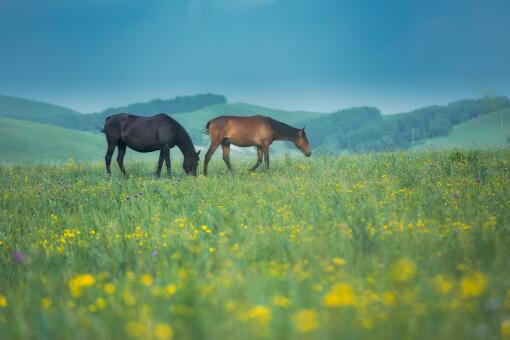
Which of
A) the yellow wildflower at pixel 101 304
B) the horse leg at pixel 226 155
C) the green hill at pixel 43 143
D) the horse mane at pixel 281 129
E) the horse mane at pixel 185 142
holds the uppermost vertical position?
the green hill at pixel 43 143

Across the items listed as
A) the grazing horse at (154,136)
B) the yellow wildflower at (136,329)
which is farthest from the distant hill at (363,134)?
the yellow wildflower at (136,329)

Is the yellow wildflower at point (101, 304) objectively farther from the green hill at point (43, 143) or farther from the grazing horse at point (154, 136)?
the green hill at point (43, 143)

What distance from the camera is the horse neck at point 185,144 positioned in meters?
14.8

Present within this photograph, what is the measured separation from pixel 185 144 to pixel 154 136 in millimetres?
1252

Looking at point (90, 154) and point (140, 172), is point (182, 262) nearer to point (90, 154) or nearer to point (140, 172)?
point (140, 172)

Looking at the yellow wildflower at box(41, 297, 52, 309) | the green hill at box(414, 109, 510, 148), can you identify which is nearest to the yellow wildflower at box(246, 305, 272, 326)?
the yellow wildflower at box(41, 297, 52, 309)

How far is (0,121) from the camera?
80.5 metres

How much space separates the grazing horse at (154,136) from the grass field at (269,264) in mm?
3946

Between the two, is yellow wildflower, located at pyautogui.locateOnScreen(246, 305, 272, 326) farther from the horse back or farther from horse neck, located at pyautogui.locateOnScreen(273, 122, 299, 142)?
horse neck, located at pyautogui.locateOnScreen(273, 122, 299, 142)

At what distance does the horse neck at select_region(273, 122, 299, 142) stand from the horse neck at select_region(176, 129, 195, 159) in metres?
3.59

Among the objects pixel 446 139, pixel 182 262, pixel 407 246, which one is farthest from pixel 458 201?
pixel 446 139

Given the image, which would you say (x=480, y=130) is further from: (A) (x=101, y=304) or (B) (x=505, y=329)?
(A) (x=101, y=304)

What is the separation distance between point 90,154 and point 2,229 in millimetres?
77838

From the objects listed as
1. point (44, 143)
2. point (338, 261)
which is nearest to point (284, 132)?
point (338, 261)
